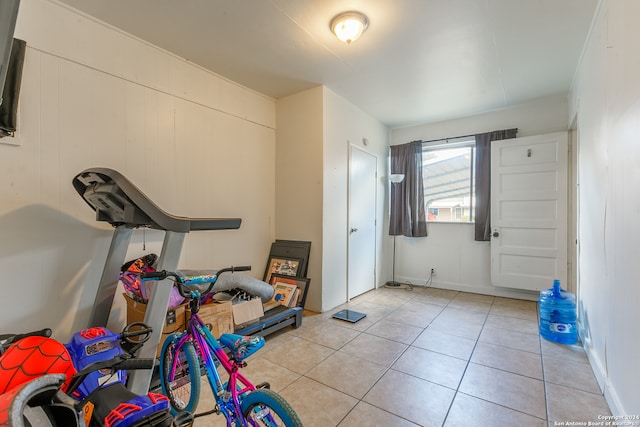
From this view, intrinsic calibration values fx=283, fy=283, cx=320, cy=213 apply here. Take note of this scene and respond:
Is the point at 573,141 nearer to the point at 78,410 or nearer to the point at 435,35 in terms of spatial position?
the point at 435,35

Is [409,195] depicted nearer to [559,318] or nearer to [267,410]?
[559,318]

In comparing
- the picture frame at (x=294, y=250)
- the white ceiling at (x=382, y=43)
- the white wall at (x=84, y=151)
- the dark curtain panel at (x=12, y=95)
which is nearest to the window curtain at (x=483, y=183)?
→ the white ceiling at (x=382, y=43)

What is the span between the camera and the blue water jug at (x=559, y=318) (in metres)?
2.70

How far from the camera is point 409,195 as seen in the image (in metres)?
4.79

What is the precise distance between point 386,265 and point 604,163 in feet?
11.1

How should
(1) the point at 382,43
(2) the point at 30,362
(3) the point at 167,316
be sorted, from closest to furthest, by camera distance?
1. (2) the point at 30,362
2. (3) the point at 167,316
3. (1) the point at 382,43

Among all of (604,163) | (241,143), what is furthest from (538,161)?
(241,143)

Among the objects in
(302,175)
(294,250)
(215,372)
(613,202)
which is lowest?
(215,372)

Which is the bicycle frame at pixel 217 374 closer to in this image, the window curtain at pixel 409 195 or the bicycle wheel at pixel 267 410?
the bicycle wheel at pixel 267 410

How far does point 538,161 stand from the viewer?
3.81 metres

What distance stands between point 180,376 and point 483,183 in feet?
14.4

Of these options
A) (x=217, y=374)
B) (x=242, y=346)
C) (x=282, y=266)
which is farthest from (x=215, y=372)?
(x=282, y=266)

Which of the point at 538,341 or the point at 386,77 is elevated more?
the point at 386,77

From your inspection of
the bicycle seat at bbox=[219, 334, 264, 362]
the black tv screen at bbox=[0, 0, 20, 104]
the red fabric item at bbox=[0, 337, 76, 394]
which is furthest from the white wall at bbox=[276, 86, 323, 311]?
the black tv screen at bbox=[0, 0, 20, 104]
